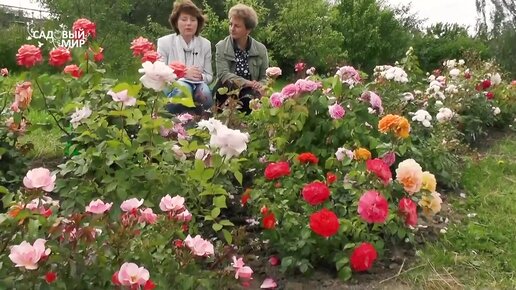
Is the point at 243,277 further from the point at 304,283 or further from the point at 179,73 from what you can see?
the point at 179,73

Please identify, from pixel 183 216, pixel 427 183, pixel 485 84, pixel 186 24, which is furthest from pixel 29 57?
pixel 485 84

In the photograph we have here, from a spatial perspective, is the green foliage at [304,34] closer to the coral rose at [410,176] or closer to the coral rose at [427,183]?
the coral rose at [427,183]

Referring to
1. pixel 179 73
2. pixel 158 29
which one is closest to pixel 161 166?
pixel 179 73

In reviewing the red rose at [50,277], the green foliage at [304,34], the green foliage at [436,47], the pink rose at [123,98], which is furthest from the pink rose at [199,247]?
the green foliage at [436,47]

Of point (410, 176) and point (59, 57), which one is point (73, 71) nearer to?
point (59, 57)

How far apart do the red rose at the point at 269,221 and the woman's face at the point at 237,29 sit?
2.88 meters

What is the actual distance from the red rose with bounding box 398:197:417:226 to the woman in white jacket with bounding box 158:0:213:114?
2454 millimetres

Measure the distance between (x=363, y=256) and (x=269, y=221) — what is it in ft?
1.36

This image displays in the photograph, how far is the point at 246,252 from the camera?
112 inches

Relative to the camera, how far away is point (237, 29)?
5305 millimetres

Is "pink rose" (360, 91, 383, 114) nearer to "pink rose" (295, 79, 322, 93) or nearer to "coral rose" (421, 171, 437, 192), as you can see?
"pink rose" (295, 79, 322, 93)

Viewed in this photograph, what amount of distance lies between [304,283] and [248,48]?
322cm

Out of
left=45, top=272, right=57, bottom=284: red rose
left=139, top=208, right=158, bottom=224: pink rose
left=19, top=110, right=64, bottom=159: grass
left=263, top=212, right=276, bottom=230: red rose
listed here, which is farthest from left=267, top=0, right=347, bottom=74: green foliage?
left=45, top=272, right=57, bottom=284: red rose

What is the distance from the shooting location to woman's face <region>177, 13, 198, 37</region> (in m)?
5.06
